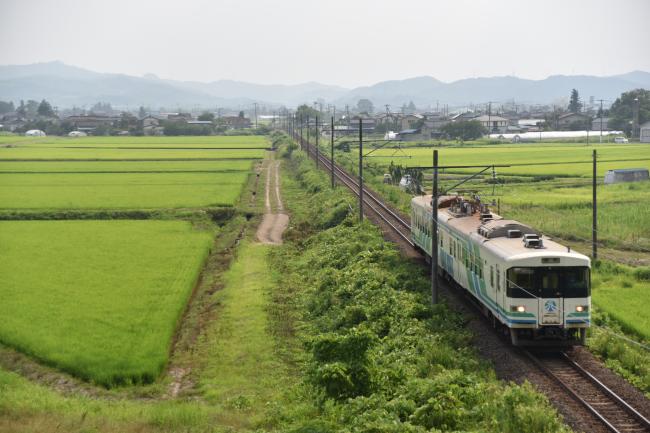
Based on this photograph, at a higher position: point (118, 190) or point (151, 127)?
point (151, 127)

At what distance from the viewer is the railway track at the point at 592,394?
14.2 metres

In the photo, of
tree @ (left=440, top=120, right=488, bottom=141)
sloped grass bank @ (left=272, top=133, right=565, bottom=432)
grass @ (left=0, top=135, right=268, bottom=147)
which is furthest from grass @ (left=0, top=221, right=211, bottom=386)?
tree @ (left=440, top=120, right=488, bottom=141)

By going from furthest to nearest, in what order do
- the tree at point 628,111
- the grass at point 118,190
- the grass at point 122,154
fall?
1. the tree at point 628,111
2. the grass at point 122,154
3. the grass at point 118,190

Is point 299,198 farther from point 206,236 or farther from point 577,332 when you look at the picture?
point 577,332

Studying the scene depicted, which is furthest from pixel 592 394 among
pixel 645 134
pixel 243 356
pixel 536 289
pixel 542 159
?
pixel 645 134

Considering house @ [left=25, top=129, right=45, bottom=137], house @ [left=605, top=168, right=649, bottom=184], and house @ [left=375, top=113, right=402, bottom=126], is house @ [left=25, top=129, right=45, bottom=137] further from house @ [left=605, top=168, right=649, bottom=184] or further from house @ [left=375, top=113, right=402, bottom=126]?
house @ [left=605, top=168, right=649, bottom=184]

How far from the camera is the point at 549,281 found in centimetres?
1828

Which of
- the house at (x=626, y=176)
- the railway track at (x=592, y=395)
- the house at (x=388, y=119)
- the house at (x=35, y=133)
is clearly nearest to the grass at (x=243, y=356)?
the railway track at (x=592, y=395)

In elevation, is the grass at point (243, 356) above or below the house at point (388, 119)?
below

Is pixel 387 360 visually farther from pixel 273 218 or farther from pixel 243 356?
pixel 273 218

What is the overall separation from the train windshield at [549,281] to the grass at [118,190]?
3472 centimetres

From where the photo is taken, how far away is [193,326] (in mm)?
25078

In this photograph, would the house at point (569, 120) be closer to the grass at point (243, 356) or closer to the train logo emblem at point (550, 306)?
the grass at point (243, 356)

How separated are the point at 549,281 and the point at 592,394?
3261 millimetres
